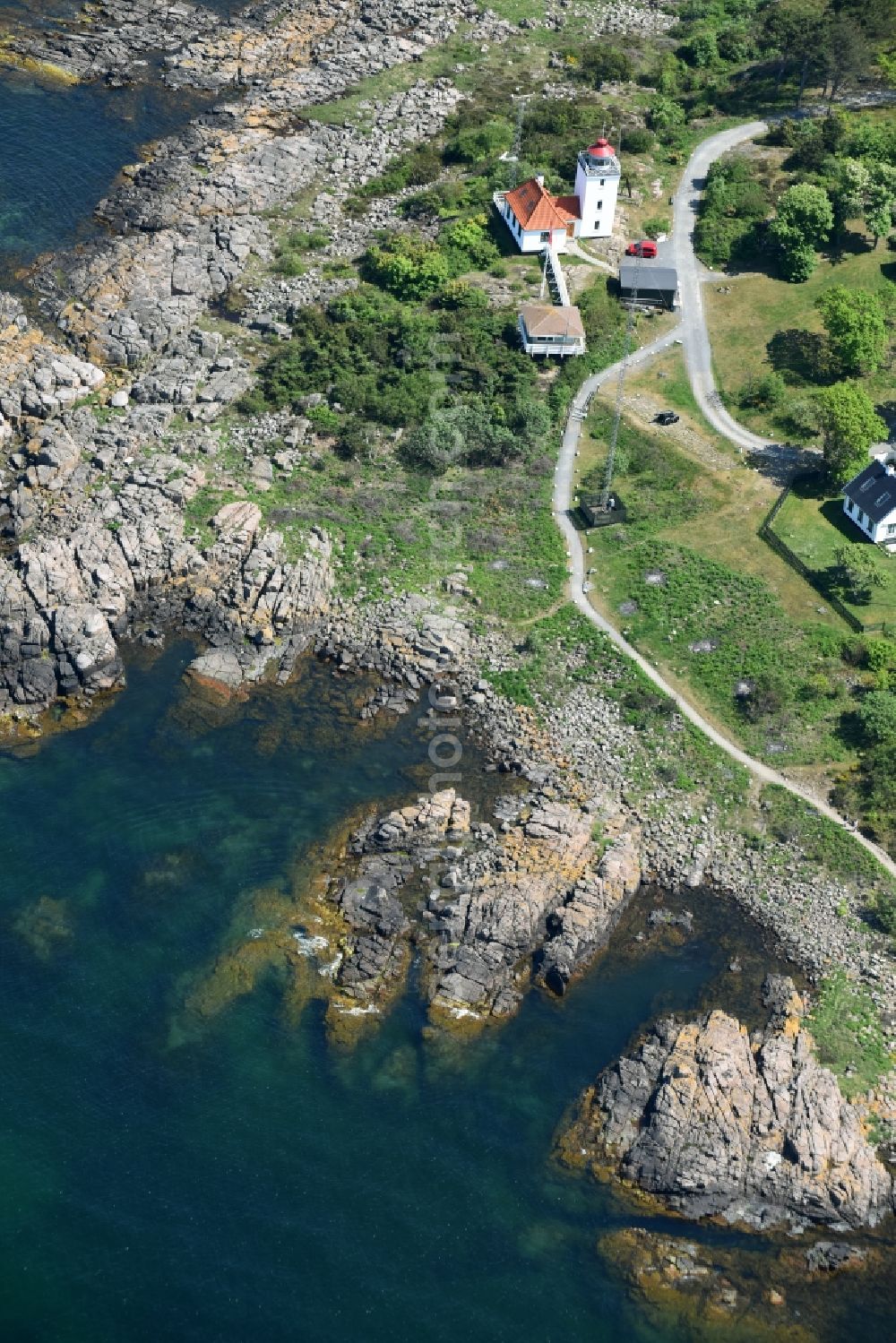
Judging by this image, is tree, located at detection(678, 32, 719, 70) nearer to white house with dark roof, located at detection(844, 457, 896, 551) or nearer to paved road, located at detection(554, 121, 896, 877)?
paved road, located at detection(554, 121, 896, 877)

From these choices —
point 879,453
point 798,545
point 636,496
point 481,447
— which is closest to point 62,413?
point 481,447

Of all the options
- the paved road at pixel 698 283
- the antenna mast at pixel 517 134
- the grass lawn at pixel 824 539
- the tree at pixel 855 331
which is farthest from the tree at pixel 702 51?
the grass lawn at pixel 824 539

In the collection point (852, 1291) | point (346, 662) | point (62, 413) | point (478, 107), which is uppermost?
point (478, 107)

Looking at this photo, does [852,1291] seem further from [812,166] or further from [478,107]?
[478,107]

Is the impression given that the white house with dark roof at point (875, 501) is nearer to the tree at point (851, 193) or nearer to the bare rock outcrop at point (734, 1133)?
the tree at point (851, 193)

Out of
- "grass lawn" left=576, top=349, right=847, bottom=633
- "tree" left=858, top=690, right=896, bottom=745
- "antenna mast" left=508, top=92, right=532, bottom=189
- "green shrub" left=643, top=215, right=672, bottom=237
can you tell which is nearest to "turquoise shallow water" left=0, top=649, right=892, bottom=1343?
"tree" left=858, top=690, right=896, bottom=745
